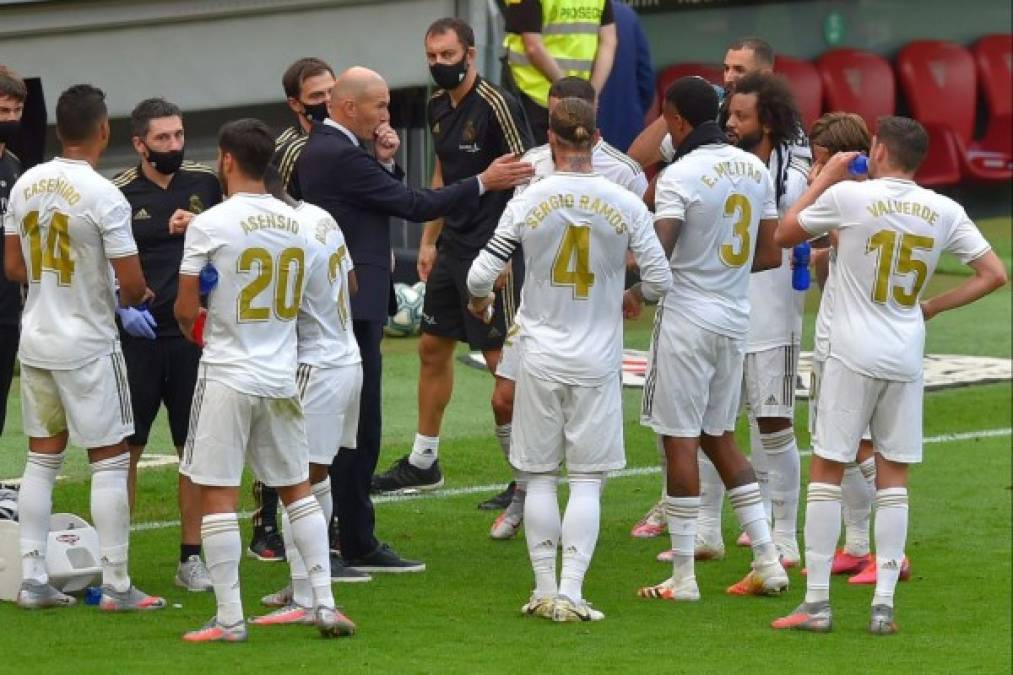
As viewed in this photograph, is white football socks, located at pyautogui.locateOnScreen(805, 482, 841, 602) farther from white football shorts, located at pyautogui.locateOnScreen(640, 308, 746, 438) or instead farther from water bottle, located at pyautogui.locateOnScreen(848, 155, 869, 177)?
water bottle, located at pyautogui.locateOnScreen(848, 155, 869, 177)

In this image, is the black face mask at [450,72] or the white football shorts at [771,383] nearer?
the white football shorts at [771,383]

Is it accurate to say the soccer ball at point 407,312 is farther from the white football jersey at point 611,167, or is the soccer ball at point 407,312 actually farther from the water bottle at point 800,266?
the water bottle at point 800,266

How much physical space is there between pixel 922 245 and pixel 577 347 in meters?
1.34

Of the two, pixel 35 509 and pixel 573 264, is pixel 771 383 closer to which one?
pixel 573 264

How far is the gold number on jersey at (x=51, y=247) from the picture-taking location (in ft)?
26.0

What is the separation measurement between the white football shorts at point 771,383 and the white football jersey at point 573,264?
1227 millimetres

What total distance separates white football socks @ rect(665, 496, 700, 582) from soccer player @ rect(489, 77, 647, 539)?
33.7 inches

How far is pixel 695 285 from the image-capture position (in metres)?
8.49

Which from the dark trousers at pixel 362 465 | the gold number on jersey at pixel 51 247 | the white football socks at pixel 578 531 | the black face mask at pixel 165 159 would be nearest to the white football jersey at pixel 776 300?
the white football socks at pixel 578 531

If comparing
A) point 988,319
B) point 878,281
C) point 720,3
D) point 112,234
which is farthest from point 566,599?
point 720,3

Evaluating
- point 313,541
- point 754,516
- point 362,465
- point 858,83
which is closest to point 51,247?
point 313,541

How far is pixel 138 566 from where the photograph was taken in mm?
9188

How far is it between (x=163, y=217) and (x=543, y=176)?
156 cm

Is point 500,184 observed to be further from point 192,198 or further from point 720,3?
point 720,3
